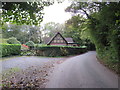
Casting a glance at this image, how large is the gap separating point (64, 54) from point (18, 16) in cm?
880

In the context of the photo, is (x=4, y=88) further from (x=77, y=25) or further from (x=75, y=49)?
(x=75, y=49)

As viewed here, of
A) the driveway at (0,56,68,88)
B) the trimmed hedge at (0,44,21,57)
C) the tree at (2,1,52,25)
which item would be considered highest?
the tree at (2,1,52,25)

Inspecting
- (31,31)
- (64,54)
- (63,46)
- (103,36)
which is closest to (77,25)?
(63,46)

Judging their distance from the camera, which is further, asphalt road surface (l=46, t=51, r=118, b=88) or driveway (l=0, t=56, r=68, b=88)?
driveway (l=0, t=56, r=68, b=88)

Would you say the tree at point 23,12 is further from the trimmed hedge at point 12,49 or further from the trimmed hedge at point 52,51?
the trimmed hedge at point 52,51

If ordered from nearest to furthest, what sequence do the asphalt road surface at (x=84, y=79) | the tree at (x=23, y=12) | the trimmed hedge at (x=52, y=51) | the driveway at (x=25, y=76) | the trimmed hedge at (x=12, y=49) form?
the tree at (x=23, y=12) < the asphalt road surface at (x=84, y=79) < the driveway at (x=25, y=76) < the trimmed hedge at (x=12, y=49) < the trimmed hedge at (x=52, y=51)

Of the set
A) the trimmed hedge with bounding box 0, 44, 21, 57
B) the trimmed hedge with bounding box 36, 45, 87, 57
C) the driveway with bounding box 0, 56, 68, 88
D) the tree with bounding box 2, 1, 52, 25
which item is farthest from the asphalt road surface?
the trimmed hedge with bounding box 36, 45, 87, 57

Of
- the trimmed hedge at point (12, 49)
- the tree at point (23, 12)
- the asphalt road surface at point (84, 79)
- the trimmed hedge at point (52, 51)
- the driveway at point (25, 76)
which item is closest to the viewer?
the tree at point (23, 12)

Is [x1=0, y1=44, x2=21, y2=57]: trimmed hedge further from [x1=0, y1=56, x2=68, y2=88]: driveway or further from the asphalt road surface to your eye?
the asphalt road surface

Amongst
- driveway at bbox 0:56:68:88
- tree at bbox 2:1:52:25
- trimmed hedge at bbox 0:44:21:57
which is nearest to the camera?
tree at bbox 2:1:52:25

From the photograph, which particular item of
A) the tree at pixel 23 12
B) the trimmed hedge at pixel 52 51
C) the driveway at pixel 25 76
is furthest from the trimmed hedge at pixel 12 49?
the tree at pixel 23 12

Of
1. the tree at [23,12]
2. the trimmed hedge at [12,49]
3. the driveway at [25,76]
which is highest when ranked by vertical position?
the tree at [23,12]

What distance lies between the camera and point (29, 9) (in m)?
2.55

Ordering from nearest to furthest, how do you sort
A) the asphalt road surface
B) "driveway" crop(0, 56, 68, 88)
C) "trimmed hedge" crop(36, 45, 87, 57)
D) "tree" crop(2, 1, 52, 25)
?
"tree" crop(2, 1, 52, 25)
the asphalt road surface
"driveway" crop(0, 56, 68, 88)
"trimmed hedge" crop(36, 45, 87, 57)
